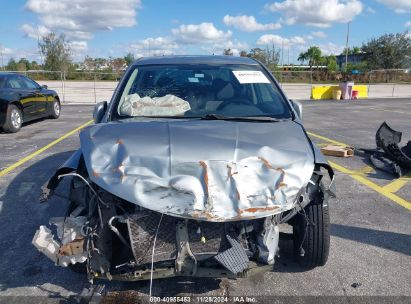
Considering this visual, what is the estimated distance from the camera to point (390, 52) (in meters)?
57.4

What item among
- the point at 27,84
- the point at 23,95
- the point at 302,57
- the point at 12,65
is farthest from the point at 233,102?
the point at 302,57

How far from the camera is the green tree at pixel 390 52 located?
5691 centimetres

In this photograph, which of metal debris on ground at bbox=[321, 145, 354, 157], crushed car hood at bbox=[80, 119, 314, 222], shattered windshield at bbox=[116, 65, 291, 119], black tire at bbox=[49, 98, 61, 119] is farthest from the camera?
black tire at bbox=[49, 98, 61, 119]

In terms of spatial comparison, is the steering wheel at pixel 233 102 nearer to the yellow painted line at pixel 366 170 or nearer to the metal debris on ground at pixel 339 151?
the yellow painted line at pixel 366 170

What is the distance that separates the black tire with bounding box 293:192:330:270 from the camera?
9.80 ft

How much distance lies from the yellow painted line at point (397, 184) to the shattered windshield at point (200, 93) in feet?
8.50

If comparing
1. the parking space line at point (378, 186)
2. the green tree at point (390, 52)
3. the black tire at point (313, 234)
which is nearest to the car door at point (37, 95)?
the parking space line at point (378, 186)

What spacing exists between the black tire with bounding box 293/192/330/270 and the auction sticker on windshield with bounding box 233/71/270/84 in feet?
5.05

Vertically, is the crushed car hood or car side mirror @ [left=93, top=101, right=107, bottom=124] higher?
car side mirror @ [left=93, top=101, right=107, bottom=124]

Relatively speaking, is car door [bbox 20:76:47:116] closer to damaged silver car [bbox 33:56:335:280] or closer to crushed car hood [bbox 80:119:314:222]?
damaged silver car [bbox 33:56:335:280]


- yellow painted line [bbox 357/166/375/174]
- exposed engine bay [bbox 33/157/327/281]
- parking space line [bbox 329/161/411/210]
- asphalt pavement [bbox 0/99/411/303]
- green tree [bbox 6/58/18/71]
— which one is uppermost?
green tree [bbox 6/58/18/71]

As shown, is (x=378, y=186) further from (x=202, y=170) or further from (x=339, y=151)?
(x=202, y=170)

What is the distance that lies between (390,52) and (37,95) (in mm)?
57622

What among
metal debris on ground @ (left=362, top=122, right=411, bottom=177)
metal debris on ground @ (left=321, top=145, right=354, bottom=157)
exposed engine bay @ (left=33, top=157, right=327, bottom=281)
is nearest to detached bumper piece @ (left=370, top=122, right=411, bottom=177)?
metal debris on ground @ (left=362, top=122, right=411, bottom=177)
